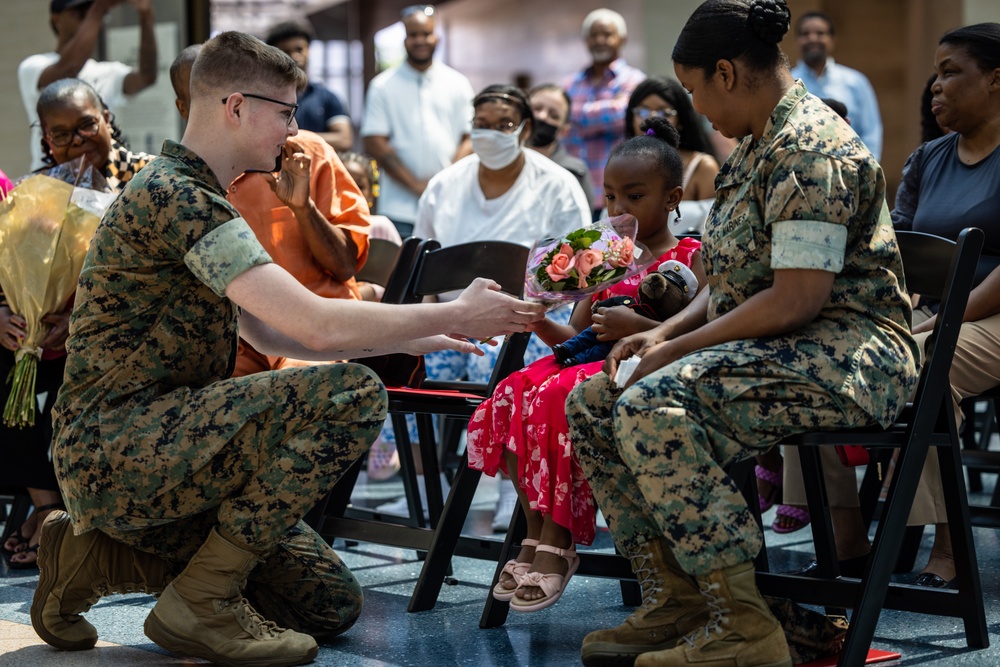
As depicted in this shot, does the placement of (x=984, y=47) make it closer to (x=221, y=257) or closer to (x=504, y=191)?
(x=504, y=191)

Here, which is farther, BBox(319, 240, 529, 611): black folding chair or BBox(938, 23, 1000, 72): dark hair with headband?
BBox(938, 23, 1000, 72): dark hair with headband

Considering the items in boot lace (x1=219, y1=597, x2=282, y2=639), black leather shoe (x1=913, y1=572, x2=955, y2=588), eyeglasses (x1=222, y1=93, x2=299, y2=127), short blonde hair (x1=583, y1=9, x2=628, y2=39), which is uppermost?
short blonde hair (x1=583, y1=9, x2=628, y2=39)

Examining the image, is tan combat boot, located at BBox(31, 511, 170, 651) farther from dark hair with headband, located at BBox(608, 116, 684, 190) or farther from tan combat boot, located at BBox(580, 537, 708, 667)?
dark hair with headband, located at BBox(608, 116, 684, 190)

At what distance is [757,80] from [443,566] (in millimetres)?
1678

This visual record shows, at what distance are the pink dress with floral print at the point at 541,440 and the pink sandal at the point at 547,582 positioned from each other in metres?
0.06

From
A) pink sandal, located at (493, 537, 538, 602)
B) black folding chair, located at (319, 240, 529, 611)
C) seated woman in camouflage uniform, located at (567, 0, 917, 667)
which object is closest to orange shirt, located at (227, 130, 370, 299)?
black folding chair, located at (319, 240, 529, 611)

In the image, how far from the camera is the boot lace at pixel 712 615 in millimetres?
2658

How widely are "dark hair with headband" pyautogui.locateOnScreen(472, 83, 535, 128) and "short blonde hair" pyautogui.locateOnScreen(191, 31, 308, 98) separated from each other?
2657mm

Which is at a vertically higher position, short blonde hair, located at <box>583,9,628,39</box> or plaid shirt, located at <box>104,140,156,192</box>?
short blonde hair, located at <box>583,9,628,39</box>

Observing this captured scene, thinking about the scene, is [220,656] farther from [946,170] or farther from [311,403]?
[946,170]

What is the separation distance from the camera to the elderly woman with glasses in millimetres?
4270

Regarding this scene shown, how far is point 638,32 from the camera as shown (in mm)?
10211

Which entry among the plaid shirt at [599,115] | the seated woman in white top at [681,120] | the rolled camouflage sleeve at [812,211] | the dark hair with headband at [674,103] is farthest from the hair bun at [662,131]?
the plaid shirt at [599,115]

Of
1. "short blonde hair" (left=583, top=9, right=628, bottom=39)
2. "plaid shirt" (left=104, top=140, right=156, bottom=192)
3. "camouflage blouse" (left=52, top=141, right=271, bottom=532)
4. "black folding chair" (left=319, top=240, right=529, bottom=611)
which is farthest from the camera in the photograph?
"short blonde hair" (left=583, top=9, right=628, bottom=39)
